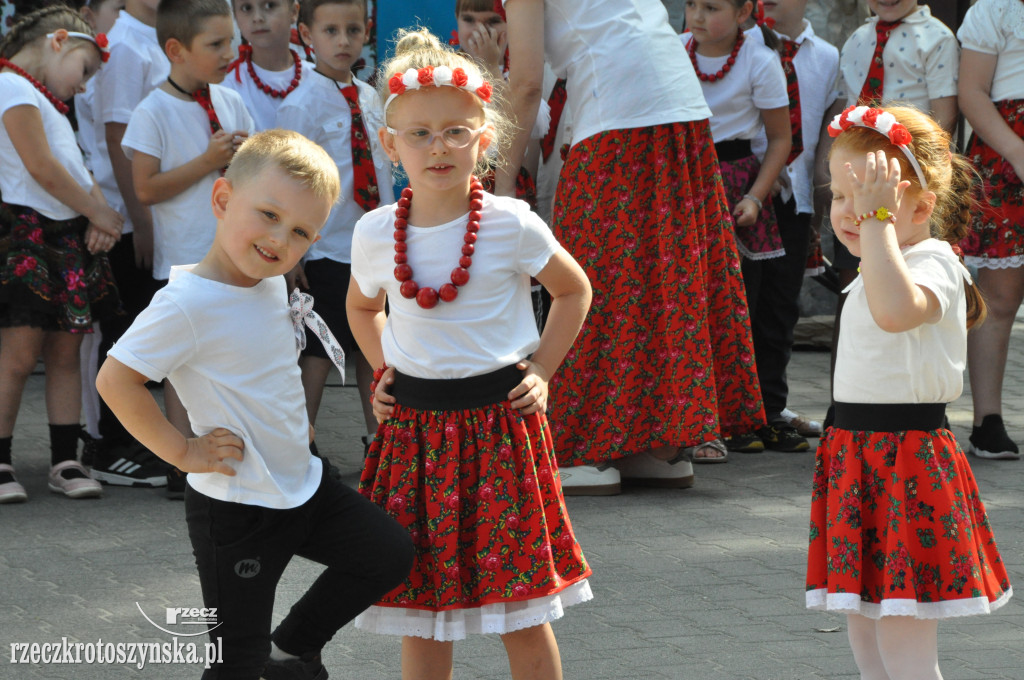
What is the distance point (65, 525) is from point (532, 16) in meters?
2.51

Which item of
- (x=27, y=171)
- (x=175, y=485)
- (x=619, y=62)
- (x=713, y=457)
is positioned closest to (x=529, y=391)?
(x=619, y=62)

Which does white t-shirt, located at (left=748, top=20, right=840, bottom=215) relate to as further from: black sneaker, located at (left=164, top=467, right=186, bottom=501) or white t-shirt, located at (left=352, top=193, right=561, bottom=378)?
white t-shirt, located at (left=352, top=193, right=561, bottom=378)

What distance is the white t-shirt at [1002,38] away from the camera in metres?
5.25

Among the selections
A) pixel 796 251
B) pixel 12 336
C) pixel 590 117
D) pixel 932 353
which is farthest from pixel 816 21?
pixel 932 353

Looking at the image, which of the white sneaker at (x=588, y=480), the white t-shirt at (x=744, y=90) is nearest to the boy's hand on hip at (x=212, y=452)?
the white sneaker at (x=588, y=480)

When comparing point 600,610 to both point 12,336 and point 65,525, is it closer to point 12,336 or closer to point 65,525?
point 65,525

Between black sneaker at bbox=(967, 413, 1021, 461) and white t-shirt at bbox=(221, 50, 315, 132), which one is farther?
white t-shirt at bbox=(221, 50, 315, 132)

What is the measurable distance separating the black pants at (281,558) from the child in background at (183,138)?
2247mm

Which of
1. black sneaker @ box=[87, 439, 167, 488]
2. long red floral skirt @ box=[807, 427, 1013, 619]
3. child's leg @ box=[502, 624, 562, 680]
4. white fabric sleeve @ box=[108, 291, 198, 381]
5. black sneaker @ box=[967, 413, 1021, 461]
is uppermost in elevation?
white fabric sleeve @ box=[108, 291, 198, 381]

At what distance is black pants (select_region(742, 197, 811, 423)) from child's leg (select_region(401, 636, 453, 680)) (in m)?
3.24

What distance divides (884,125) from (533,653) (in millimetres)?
1398

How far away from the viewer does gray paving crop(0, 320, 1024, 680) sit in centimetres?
336

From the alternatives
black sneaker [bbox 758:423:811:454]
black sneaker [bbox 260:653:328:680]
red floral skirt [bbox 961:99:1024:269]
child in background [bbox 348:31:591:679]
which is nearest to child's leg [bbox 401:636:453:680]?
child in background [bbox 348:31:591:679]

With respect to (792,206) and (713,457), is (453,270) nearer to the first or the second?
(713,457)
